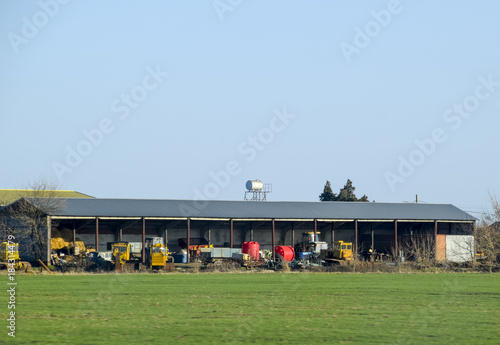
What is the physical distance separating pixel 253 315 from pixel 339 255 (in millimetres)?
37646

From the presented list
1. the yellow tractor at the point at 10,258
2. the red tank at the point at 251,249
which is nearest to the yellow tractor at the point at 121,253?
the yellow tractor at the point at 10,258

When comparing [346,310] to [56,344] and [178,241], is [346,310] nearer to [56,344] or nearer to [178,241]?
[56,344]

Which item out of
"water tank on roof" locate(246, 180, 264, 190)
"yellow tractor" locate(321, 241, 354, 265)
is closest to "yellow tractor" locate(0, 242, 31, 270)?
"yellow tractor" locate(321, 241, 354, 265)

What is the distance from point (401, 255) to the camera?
66688 millimetres

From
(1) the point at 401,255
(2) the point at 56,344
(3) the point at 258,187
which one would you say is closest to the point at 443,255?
(1) the point at 401,255

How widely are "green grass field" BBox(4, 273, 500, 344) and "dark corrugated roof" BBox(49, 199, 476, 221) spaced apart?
2718cm

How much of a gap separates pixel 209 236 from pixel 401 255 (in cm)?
1694

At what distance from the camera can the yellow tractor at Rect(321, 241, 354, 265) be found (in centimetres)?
5850

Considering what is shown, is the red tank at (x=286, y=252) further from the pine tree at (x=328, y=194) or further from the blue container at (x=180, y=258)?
the pine tree at (x=328, y=194)

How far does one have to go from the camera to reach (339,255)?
58.8 metres

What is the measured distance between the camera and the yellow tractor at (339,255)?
192 feet

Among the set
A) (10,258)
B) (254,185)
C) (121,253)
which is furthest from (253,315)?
(254,185)

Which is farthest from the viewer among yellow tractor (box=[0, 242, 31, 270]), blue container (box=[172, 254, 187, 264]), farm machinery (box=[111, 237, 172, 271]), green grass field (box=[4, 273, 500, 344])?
blue container (box=[172, 254, 187, 264])

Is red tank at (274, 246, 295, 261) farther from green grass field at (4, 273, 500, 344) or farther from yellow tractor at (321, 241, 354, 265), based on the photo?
green grass field at (4, 273, 500, 344)
